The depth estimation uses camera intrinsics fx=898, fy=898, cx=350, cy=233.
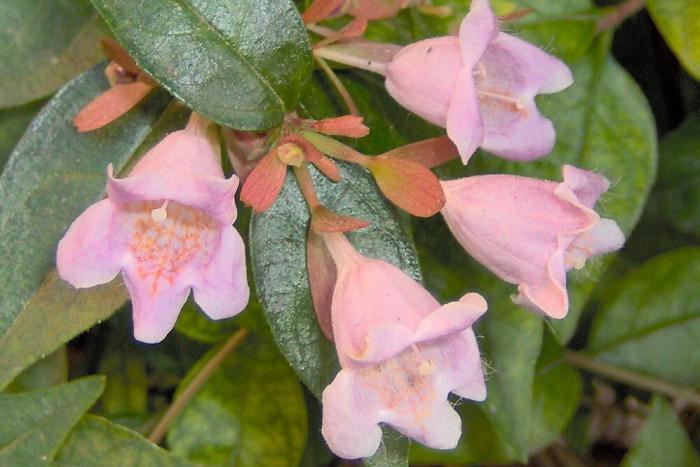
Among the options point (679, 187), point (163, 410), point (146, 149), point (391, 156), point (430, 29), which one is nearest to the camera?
point (391, 156)

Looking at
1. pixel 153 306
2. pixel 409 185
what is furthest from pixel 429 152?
pixel 153 306

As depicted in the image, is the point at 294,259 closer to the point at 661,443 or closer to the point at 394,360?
the point at 394,360

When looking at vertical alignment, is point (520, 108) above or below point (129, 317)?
above

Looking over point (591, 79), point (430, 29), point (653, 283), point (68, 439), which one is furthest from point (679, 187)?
point (68, 439)

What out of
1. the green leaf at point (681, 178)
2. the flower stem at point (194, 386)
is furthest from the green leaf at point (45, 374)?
the green leaf at point (681, 178)

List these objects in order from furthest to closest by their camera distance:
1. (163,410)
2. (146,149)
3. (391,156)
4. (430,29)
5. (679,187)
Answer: (679,187)
(163,410)
(430,29)
(146,149)
(391,156)

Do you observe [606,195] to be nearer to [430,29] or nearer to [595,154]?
[595,154]

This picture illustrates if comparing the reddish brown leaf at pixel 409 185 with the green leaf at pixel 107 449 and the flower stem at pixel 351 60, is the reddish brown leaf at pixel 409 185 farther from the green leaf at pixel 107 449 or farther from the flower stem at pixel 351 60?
the green leaf at pixel 107 449
